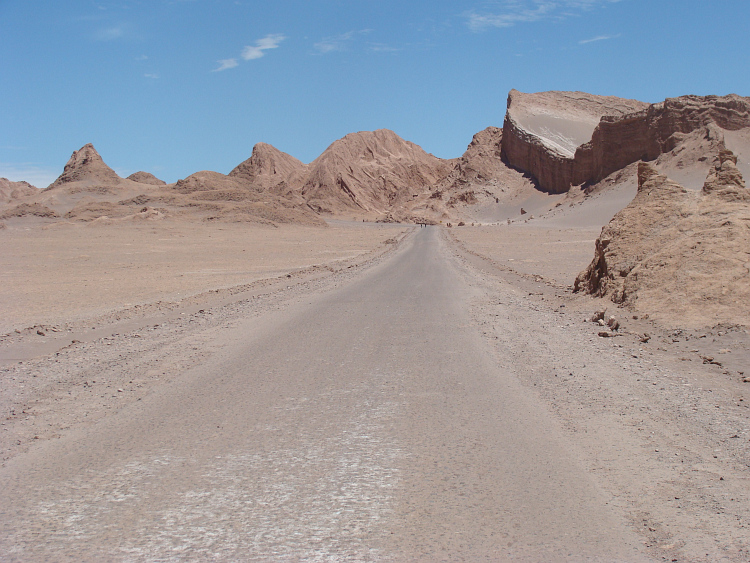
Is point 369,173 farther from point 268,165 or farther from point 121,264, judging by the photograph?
point 121,264

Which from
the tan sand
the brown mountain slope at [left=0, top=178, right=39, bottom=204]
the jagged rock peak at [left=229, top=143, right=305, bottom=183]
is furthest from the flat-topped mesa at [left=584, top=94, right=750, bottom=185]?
the brown mountain slope at [left=0, top=178, right=39, bottom=204]

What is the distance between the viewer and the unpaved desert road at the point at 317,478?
11.6 feet

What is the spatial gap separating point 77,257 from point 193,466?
3380 centimetres

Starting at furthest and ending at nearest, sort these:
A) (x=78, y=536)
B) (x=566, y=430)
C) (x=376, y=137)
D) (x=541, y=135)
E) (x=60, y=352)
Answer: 1. (x=376, y=137)
2. (x=541, y=135)
3. (x=60, y=352)
4. (x=566, y=430)
5. (x=78, y=536)

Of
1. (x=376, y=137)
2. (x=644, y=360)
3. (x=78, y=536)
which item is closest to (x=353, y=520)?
(x=78, y=536)

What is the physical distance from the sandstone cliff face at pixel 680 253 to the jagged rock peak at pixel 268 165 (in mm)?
150146

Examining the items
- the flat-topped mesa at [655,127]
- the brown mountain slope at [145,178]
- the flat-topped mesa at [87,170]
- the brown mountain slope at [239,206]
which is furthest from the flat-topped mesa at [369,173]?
the flat-topped mesa at [655,127]

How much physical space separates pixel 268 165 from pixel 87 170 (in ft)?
170

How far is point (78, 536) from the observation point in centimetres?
362

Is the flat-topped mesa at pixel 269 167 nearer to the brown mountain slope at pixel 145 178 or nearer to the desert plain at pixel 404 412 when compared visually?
the brown mountain slope at pixel 145 178

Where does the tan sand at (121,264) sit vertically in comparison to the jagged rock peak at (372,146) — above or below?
below

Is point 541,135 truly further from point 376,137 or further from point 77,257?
point 77,257

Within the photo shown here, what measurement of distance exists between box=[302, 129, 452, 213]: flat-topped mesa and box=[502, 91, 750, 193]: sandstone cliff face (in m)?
34.3

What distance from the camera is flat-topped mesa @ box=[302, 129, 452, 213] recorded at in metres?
145
